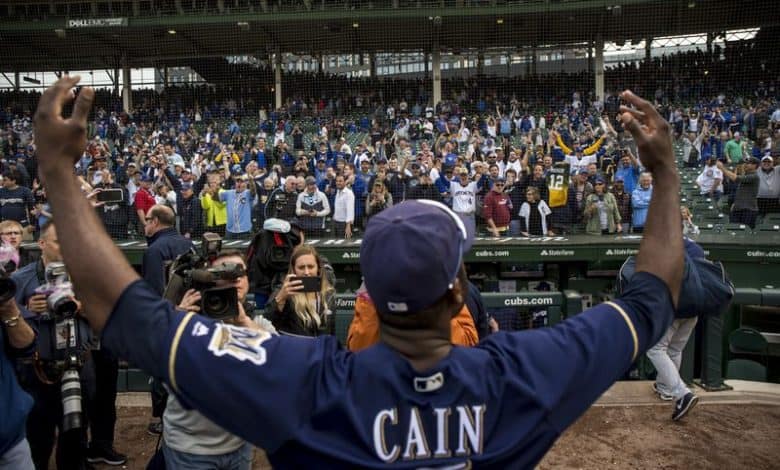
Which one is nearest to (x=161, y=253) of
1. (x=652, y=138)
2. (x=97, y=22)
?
(x=652, y=138)

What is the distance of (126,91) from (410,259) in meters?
27.9

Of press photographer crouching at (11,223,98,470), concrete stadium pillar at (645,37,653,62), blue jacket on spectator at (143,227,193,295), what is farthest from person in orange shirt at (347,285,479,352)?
concrete stadium pillar at (645,37,653,62)

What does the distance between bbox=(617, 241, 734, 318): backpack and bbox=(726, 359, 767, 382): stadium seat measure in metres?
1.05

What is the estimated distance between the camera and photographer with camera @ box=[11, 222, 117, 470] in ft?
8.79

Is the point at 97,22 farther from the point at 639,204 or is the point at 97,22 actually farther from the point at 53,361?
the point at 53,361

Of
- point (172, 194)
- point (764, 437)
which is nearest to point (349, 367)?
point (764, 437)

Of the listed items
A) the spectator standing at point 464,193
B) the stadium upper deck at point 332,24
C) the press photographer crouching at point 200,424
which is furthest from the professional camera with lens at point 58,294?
the stadium upper deck at point 332,24

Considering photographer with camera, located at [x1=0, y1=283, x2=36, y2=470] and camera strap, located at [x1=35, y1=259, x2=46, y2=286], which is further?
camera strap, located at [x1=35, y1=259, x2=46, y2=286]

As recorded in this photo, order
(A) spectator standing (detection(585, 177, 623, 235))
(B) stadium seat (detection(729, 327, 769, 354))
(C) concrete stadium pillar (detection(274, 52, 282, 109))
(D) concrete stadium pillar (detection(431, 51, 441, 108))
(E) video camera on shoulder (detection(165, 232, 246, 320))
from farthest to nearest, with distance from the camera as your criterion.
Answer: (C) concrete stadium pillar (detection(274, 52, 282, 109))
(D) concrete stadium pillar (detection(431, 51, 441, 108))
(A) spectator standing (detection(585, 177, 623, 235))
(B) stadium seat (detection(729, 327, 769, 354))
(E) video camera on shoulder (detection(165, 232, 246, 320))

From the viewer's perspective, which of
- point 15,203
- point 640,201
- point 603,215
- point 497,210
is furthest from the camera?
point 15,203

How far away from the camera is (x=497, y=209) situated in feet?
31.0

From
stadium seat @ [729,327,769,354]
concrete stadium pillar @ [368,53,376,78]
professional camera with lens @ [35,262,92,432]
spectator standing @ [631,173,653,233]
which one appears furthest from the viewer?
concrete stadium pillar @ [368,53,376,78]

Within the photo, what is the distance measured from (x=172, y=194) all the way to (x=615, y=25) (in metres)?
19.2

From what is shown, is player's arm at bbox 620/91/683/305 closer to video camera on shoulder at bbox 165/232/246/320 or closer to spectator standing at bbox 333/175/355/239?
video camera on shoulder at bbox 165/232/246/320
